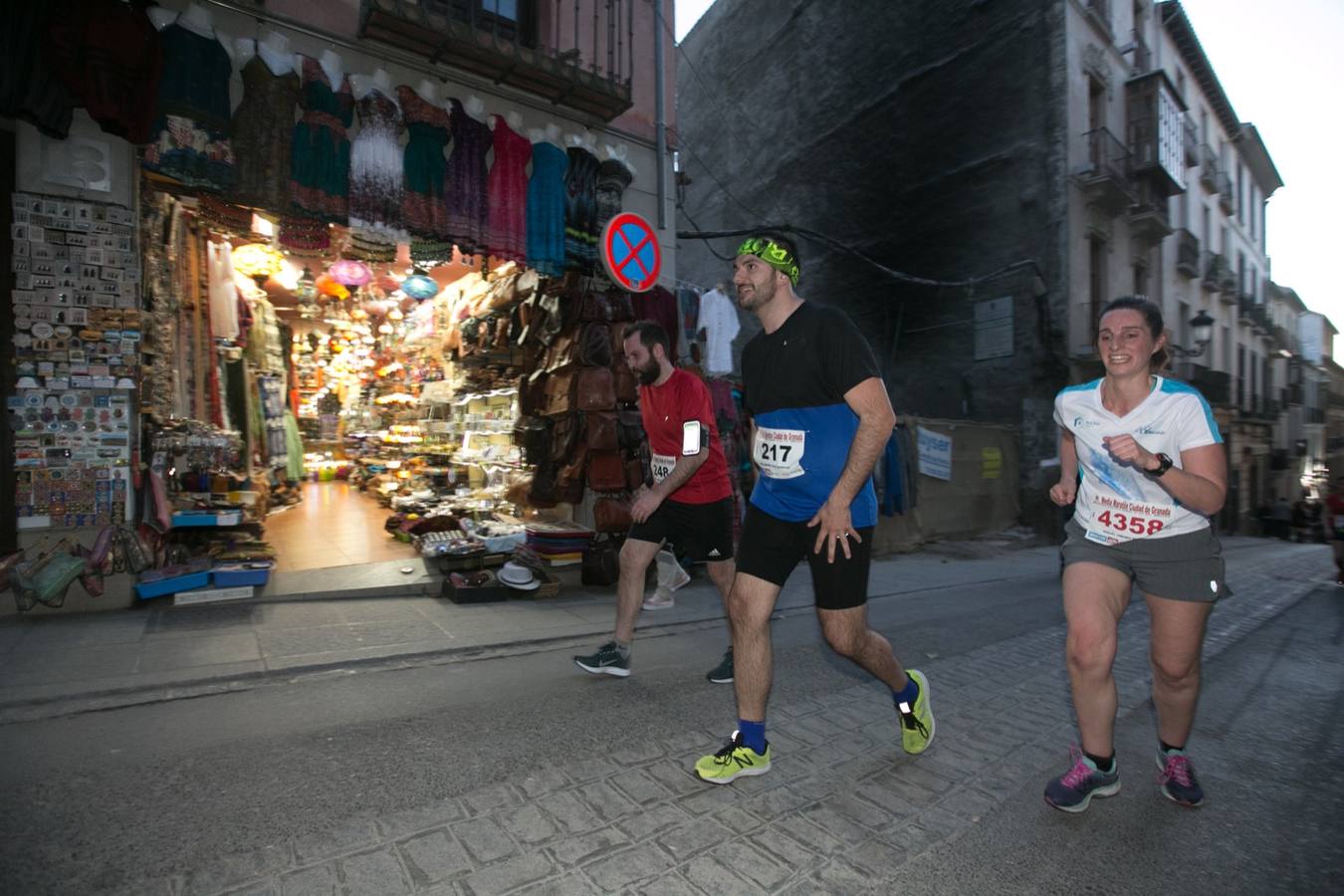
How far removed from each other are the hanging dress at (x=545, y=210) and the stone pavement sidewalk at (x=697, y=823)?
507 centimetres

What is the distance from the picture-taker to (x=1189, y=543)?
92.8 inches

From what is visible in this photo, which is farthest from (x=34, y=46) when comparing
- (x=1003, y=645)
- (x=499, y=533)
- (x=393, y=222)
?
(x=1003, y=645)

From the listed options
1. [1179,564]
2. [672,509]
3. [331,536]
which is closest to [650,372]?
[672,509]

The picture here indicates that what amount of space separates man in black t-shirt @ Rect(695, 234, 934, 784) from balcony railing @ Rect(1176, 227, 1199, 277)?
23.6m

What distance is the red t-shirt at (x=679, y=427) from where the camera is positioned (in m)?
3.90

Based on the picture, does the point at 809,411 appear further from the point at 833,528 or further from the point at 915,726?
the point at 915,726

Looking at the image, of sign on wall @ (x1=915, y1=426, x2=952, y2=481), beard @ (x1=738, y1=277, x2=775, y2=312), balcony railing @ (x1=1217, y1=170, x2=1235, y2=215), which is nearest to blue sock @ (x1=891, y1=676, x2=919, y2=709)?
beard @ (x1=738, y1=277, x2=775, y2=312)

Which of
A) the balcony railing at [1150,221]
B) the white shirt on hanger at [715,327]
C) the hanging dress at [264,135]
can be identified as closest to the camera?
the hanging dress at [264,135]

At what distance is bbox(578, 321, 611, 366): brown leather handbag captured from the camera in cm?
705

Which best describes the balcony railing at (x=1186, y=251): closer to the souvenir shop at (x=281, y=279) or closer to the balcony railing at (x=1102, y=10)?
the balcony railing at (x=1102, y=10)

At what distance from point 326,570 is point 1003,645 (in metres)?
5.71

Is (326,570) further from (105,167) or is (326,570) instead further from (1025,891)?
(1025,891)

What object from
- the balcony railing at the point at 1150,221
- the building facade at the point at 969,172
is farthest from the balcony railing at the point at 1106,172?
the balcony railing at the point at 1150,221

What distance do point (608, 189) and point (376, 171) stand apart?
2.46 m
